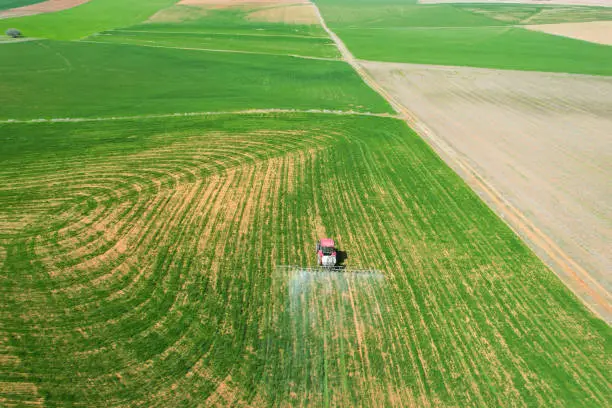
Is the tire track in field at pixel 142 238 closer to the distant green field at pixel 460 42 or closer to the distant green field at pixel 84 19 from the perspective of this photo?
the distant green field at pixel 460 42

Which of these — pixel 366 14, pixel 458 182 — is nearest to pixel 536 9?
pixel 366 14

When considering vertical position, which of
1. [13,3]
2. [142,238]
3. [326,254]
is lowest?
[326,254]

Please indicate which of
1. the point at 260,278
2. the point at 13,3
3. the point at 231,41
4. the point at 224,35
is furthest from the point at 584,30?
the point at 13,3

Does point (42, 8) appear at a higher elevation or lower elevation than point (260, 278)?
higher

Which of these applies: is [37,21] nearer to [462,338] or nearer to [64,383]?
[64,383]

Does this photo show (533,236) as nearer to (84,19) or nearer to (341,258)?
(341,258)

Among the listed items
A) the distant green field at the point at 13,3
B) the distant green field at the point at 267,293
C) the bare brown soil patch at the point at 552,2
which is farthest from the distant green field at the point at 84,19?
the bare brown soil patch at the point at 552,2
